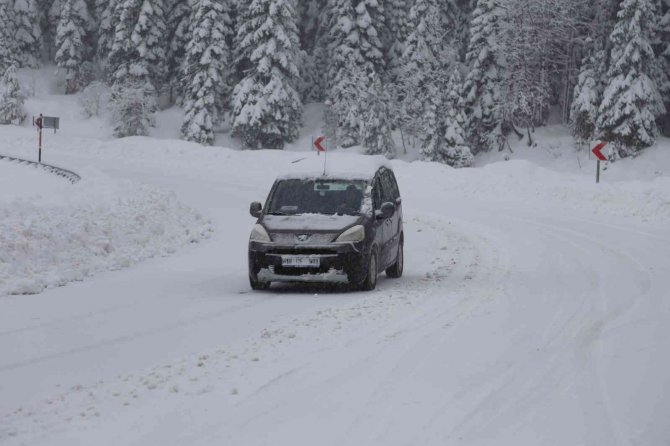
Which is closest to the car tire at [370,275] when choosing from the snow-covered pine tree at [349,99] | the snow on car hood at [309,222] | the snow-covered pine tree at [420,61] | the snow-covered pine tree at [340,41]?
the snow on car hood at [309,222]

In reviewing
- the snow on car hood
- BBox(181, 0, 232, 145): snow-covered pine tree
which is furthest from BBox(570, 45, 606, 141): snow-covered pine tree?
the snow on car hood

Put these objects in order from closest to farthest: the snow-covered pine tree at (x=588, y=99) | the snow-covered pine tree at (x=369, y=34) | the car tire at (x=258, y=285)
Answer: the car tire at (x=258, y=285), the snow-covered pine tree at (x=588, y=99), the snow-covered pine tree at (x=369, y=34)

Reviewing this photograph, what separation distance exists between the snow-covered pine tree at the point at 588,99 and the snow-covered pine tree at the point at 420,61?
9.60 metres

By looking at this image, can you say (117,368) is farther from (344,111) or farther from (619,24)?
(344,111)

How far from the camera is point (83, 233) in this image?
14672mm

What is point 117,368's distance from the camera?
282 inches

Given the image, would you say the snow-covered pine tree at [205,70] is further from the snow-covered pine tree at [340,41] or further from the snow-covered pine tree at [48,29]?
the snow-covered pine tree at [48,29]

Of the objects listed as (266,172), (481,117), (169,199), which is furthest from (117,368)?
(481,117)

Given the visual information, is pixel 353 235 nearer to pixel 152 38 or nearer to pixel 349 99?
pixel 349 99

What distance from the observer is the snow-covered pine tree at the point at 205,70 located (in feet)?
190

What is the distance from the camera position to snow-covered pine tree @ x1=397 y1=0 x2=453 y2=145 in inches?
2247

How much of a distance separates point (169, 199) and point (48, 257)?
358 inches

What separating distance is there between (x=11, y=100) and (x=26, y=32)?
14.2 metres

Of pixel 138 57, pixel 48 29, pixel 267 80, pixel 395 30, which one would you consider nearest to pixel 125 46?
pixel 138 57
